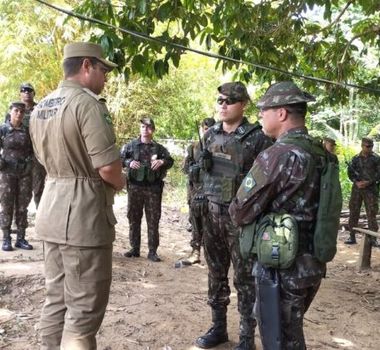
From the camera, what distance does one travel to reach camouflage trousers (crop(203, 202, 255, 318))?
338 centimetres

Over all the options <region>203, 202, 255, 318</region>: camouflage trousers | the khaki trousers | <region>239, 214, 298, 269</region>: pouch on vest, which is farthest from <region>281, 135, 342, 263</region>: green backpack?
the khaki trousers

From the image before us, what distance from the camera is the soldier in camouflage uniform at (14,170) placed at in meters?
5.96

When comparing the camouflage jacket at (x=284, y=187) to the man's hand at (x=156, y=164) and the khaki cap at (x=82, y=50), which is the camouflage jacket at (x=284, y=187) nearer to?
the khaki cap at (x=82, y=50)

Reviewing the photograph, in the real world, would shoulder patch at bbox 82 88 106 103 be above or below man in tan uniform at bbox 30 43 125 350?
above

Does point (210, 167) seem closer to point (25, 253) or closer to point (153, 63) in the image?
point (153, 63)

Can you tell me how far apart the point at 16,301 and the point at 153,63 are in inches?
96.7

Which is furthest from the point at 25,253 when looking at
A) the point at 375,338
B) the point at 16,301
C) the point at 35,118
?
the point at 375,338

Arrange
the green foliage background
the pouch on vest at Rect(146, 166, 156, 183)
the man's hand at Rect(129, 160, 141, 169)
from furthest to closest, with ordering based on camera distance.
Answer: the pouch on vest at Rect(146, 166, 156, 183), the man's hand at Rect(129, 160, 141, 169), the green foliage background

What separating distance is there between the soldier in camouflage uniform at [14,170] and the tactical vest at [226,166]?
3234 millimetres

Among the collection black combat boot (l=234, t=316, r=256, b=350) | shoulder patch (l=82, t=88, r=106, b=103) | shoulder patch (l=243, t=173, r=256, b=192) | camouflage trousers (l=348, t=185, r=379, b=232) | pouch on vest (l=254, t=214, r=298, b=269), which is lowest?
black combat boot (l=234, t=316, r=256, b=350)

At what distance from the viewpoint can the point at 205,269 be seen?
6211mm

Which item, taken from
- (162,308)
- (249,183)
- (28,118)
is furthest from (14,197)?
(249,183)

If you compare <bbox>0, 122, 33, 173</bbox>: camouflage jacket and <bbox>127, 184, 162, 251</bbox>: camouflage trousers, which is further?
<bbox>127, 184, 162, 251</bbox>: camouflage trousers

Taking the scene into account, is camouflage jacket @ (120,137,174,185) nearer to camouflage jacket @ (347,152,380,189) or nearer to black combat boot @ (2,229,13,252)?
black combat boot @ (2,229,13,252)
